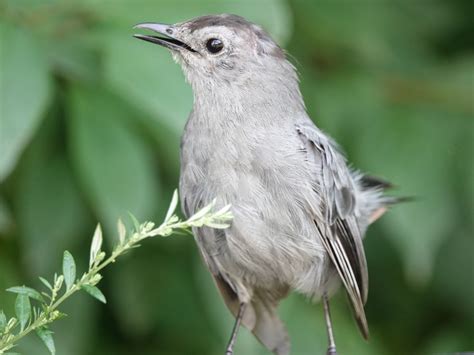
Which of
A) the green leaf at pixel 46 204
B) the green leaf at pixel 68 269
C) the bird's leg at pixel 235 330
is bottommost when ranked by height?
the bird's leg at pixel 235 330

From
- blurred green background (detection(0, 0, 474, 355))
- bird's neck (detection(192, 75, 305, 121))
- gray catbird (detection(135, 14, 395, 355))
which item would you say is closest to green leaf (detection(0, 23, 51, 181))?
blurred green background (detection(0, 0, 474, 355))

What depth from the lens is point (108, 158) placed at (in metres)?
3.51

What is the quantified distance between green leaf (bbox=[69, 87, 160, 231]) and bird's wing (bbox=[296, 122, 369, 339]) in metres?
0.75

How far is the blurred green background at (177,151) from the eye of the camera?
3.40 metres

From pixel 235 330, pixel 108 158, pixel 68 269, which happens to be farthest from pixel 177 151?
pixel 68 269

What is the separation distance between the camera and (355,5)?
4.43 m

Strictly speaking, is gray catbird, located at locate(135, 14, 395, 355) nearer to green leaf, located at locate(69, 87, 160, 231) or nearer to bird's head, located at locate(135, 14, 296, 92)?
bird's head, located at locate(135, 14, 296, 92)

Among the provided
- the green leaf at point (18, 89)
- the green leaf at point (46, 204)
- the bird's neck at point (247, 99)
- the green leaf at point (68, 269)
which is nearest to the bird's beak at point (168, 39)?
the bird's neck at point (247, 99)

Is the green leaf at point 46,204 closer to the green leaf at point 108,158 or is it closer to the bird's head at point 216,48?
the green leaf at point 108,158

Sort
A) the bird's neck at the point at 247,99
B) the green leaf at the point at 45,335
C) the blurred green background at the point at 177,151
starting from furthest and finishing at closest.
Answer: the blurred green background at the point at 177,151 < the bird's neck at the point at 247,99 < the green leaf at the point at 45,335

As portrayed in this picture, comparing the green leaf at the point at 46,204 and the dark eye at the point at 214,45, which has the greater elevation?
the dark eye at the point at 214,45

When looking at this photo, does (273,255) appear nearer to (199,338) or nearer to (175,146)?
(175,146)

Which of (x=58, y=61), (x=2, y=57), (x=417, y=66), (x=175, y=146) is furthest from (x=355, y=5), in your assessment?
(x=2, y=57)

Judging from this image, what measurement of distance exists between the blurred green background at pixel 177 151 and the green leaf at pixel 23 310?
1.28 metres
